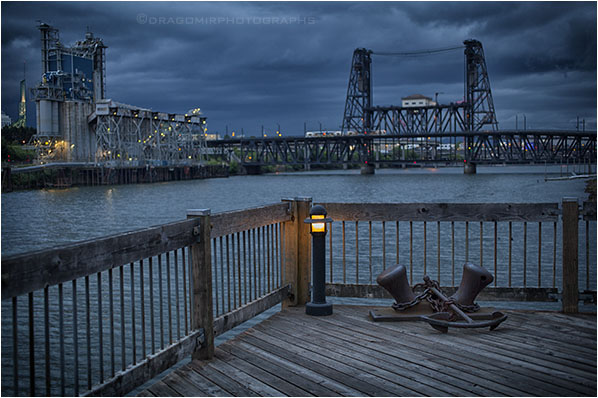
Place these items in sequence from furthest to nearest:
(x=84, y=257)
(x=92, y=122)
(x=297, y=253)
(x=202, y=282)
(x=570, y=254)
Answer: (x=92, y=122), (x=297, y=253), (x=570, y=254), (x=202, y=282), (x=84, y=257)

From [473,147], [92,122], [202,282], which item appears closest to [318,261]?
[202,282]

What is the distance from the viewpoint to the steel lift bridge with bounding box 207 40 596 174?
108m

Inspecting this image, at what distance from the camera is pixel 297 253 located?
6336 millimetres

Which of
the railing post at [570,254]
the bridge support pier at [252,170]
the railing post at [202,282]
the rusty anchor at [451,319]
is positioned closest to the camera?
the railing post at [202,282]

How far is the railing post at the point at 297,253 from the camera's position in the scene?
6246 millimetres

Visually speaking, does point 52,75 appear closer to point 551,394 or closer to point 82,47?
point 82,47

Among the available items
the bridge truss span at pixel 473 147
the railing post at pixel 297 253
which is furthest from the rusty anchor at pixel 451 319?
the bridge truss span at pixel 473 147

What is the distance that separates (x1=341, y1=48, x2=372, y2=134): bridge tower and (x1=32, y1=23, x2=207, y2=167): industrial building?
3794 cm

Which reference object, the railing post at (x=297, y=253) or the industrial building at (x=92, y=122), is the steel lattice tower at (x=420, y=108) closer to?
the industrial building at (x=92, y=122)

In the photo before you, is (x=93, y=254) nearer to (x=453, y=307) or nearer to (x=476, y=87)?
(x=453, y=307)

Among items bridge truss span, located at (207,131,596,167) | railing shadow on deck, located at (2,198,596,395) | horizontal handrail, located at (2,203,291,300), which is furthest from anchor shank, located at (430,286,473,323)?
bridge truss span, located at (207,131,596,167)

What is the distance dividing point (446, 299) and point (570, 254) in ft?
4.47

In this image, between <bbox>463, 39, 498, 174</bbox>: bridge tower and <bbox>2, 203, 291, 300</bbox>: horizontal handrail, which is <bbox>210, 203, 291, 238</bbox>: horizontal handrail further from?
<bbox>463, 39, 498, 174</bbox>: bridge tower

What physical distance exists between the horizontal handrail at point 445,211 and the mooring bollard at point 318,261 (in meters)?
0.45
